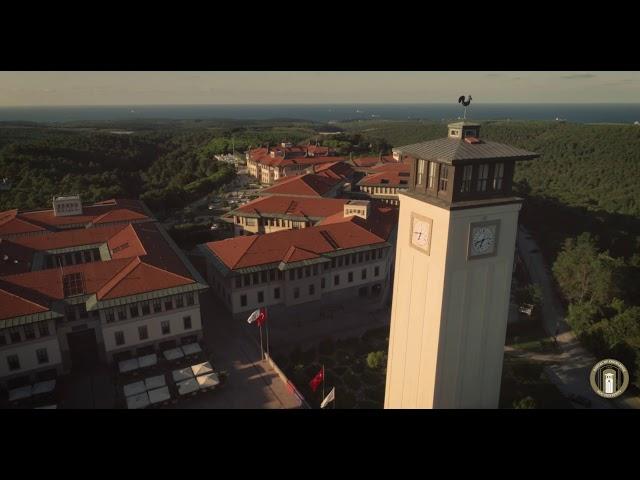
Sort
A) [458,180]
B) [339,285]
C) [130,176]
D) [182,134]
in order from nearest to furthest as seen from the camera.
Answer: [458,180]
[339,285]
[130,176]
[182,134]

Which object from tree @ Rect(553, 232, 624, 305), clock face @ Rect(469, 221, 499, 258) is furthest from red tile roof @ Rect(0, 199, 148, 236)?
tree @ Rect(553, 232, 624, 305)

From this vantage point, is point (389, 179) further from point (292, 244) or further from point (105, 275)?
point (105, 275)

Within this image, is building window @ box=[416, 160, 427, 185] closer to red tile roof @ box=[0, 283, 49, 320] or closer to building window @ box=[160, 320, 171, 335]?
building window @ box=[160, 320, 171, 335]

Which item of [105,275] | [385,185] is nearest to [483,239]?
[105,275]

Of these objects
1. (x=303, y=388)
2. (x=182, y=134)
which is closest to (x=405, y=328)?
(x=303, y=388)

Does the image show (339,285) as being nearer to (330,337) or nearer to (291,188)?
(330,337)

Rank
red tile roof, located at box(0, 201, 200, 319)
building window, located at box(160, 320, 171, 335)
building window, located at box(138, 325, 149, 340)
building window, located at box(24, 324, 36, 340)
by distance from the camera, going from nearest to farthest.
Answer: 1. building window, located at box(24, 324, 36, 340)
2. red tile roof, located at box(0, 201, 200, 319)
3. building window, located at box(138, 325, 149, 340)
4. building window, located at box(160, 320, 171, 335)
